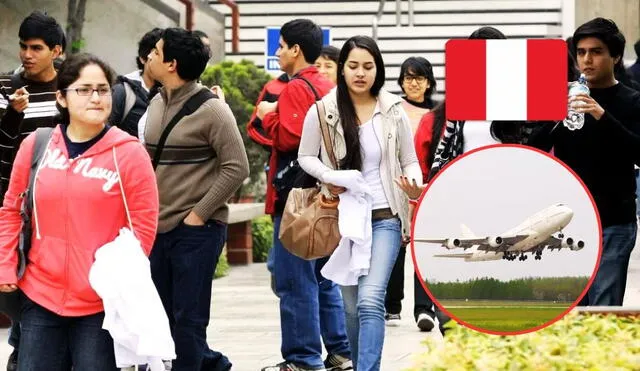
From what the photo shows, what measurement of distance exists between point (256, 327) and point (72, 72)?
544 cm

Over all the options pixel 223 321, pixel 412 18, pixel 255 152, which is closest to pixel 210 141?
pixel 223 321

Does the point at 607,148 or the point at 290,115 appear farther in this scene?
the point at 290,115

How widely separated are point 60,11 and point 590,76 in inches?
425

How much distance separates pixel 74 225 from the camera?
5.91 m

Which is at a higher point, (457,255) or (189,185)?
(189,185)

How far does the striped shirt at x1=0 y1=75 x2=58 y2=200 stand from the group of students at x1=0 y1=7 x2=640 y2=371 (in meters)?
0.01

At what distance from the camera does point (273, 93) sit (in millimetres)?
9516

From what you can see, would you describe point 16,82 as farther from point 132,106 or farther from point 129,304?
point 129,304

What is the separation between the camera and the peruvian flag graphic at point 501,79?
18.5 ft

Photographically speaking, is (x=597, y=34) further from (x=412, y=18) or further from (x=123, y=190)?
(x=412, y=18)

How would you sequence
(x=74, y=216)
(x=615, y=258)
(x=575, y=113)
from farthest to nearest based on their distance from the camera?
(x=615, y=258)
(x=575, y=113)
(x=74, y=216)

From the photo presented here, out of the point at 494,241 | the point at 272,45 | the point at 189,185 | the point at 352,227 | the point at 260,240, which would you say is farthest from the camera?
the point at 272,45

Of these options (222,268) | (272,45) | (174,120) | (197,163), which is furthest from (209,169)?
(272,45)

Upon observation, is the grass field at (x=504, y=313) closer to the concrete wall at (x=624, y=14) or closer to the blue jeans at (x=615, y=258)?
the blue jeans at (x=615, y=258)
